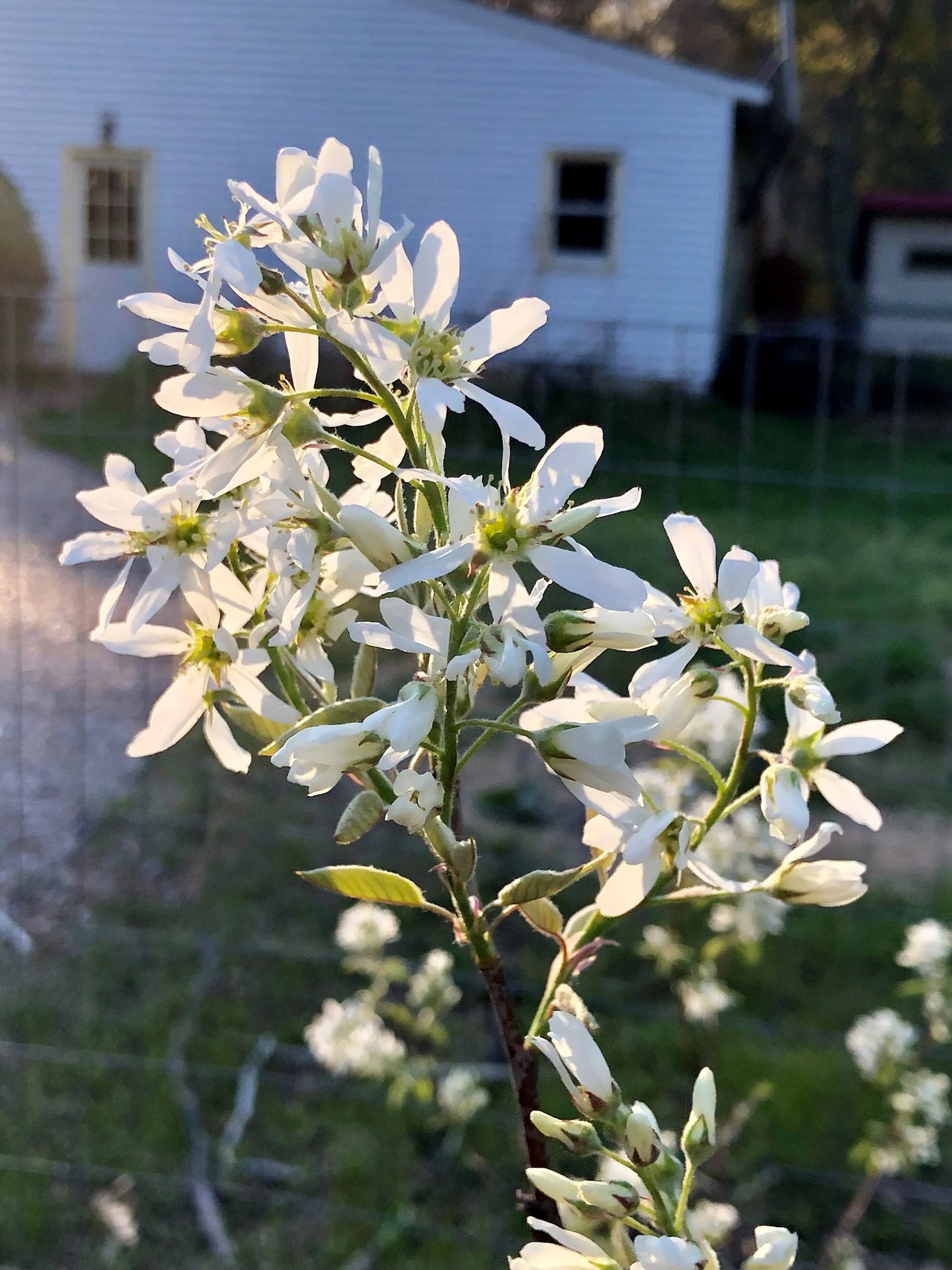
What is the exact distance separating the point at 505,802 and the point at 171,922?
618 millimetres

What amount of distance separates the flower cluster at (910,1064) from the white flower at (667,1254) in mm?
999

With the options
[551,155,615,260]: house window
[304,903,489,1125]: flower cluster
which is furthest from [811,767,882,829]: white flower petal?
[551,155,615,260]: house window

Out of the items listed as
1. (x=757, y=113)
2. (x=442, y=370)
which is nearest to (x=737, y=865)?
(x=442, y=370)

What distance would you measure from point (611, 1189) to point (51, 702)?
253 cm

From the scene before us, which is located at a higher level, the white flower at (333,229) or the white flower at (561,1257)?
the white flower at (333,229)

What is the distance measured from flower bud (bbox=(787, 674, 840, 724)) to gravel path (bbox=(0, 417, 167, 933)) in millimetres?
1756

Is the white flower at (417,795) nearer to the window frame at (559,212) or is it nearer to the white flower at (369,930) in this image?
the white flower at (369,930)

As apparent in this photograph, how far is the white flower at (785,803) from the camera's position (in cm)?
38

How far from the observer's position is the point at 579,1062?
14.6 inches

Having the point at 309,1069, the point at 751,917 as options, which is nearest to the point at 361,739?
the point at 751,917

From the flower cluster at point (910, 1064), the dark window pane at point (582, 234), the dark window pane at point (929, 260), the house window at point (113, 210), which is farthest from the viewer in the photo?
the dark window pane at point (929, 260)

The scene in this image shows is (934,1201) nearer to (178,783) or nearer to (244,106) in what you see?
(178,783)

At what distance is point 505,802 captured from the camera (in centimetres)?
227

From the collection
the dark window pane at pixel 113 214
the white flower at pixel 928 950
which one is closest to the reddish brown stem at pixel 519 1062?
the white flower at pixel 928 950
